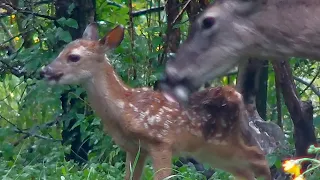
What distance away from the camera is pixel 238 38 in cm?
608

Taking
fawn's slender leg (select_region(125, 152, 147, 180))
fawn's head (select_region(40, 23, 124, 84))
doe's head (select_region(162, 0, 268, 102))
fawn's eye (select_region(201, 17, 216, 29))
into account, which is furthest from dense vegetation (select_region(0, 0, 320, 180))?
fawn's eye (select_region(201, 17, 216, 29))

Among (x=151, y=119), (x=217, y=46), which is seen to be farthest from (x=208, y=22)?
(x=151, y=119)

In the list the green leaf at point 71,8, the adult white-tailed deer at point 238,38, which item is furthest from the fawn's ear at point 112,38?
the green leaf at point 71,8

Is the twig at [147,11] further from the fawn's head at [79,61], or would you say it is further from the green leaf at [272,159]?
the green leaf at [272,159]

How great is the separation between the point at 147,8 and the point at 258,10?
293cm

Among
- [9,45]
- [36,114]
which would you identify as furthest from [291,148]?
[9,45]

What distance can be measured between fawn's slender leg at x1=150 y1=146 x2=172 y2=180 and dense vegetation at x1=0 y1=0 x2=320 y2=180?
0.84 m

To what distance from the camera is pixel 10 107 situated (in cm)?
960

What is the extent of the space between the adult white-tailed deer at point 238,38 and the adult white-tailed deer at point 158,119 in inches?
20.8

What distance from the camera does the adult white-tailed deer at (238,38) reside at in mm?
5934

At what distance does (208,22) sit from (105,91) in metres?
1.10

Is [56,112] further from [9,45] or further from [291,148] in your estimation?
[291,148]

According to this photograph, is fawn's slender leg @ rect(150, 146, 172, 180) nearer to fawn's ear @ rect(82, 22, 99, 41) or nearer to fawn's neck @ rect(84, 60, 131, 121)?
fawn's neck @ rect(84, 60, 131, 121)

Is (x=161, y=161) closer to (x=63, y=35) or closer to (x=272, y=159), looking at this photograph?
(x=272, y=159)
